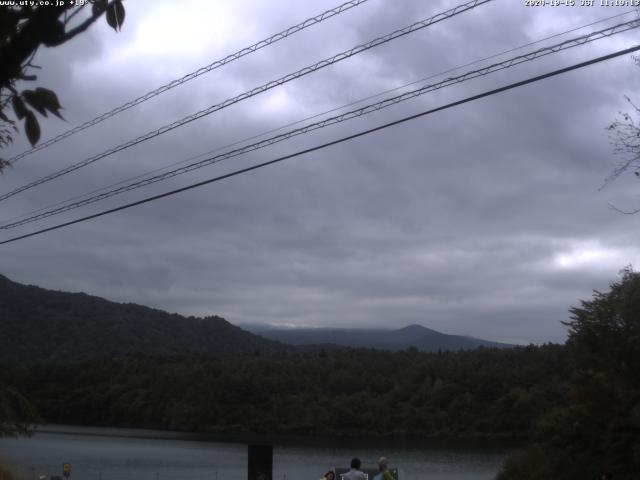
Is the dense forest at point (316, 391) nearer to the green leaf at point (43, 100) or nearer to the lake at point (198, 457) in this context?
the lake at point (198, 457)

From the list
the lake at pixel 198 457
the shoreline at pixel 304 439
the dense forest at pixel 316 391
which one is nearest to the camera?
the lake at pixel 198 457

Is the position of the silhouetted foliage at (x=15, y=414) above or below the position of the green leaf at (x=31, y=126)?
below

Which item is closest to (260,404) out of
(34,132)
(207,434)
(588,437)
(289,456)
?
(207,434)

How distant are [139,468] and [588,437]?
29752 mm

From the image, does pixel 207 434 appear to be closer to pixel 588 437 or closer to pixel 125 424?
pixel 125 424

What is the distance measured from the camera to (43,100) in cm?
328

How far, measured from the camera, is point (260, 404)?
85500 mm

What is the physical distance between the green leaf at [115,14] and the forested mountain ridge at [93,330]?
81.4 metres

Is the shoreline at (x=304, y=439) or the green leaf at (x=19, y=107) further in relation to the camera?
the shoreline at (x=304, y=439)

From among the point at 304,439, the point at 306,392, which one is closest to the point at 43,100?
the point at 304,439

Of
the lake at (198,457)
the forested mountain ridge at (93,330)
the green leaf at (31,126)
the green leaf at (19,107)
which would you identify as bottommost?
Result: the lake at (198,457)

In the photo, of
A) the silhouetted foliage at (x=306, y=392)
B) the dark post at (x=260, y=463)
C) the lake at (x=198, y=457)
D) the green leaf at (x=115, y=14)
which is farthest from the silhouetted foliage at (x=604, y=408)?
the silhouetted foliage at (x=306, y=392)

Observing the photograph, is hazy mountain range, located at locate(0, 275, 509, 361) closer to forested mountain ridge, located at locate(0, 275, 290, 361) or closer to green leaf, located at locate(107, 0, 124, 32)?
forested mountain ridge, located at locate(0, 275, 290, 361)

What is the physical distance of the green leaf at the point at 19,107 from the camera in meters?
3.31
